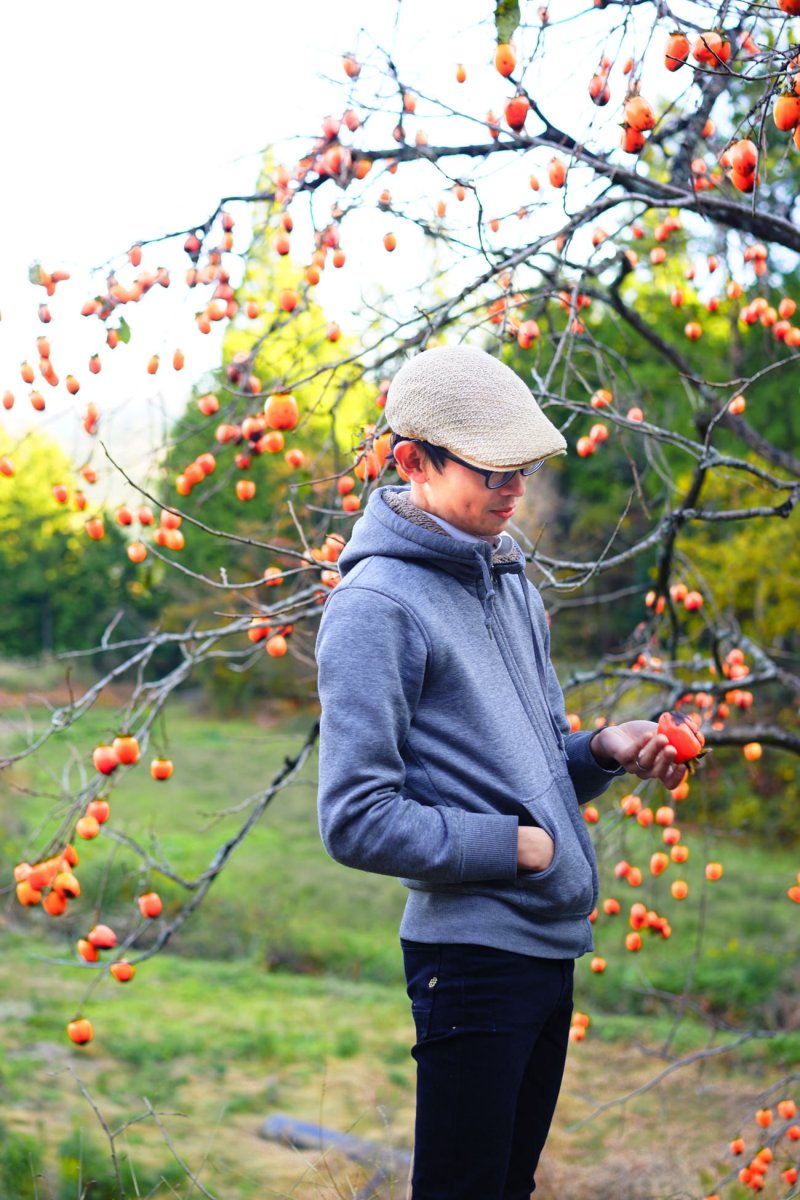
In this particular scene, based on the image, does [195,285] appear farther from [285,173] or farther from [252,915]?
[252,915]

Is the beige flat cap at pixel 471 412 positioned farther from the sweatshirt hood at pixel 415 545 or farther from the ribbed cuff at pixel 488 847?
the ribbed cuff at pixel 488 847

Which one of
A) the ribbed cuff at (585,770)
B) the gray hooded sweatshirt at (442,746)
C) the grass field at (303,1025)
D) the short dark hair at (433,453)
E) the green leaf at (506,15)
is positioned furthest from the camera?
the grass field at (303,1025)

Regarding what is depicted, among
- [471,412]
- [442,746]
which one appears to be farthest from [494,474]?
[442,746]

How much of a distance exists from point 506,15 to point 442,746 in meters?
1.34

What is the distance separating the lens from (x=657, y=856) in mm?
3146

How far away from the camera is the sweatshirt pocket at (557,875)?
139 cm

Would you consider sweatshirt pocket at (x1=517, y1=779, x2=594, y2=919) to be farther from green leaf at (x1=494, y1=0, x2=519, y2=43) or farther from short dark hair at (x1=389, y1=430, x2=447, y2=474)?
green leaf at (x1=494, y1=0, x2=519, y2=43)

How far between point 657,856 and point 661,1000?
4897 mm

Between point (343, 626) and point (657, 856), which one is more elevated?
point (343, 626)

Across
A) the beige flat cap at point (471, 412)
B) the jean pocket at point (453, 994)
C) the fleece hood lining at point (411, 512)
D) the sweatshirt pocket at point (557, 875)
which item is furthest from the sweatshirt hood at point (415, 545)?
the jean pocket at point (453, 994)

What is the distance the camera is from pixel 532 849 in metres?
1.35

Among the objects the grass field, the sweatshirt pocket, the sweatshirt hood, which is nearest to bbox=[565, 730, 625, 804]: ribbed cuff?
the sweatshirt pocket

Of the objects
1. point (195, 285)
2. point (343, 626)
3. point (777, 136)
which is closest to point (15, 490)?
point (777, 136)

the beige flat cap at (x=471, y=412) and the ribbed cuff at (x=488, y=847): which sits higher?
the beige flat cap at (x=471, y=412)
